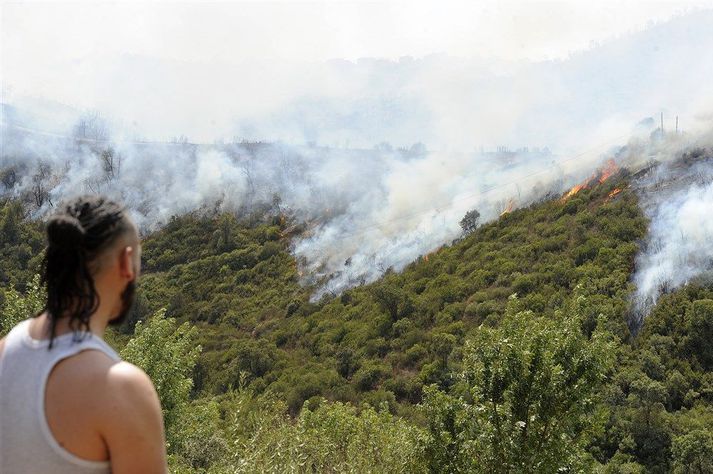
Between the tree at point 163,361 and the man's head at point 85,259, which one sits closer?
the man's head at point 85,259

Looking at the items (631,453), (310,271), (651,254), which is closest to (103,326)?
(631,453)

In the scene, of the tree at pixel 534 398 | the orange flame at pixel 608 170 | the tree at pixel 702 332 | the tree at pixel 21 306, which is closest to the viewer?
the tree at pixel 534 398

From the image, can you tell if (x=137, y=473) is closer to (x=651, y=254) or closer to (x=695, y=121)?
(x=651, y=254)

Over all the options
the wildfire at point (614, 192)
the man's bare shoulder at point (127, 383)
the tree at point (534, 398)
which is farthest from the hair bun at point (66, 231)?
the wildfire at point (614, 192)

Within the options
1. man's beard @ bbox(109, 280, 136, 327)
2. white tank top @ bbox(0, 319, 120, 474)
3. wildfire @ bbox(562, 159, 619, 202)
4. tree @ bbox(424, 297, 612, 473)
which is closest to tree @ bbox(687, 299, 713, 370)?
wildfire @ bbox(562, 159, 619, 202)

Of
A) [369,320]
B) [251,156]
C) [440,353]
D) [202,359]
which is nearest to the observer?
[440,353]

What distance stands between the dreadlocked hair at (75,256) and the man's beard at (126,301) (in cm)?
13

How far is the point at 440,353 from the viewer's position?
58344 mm

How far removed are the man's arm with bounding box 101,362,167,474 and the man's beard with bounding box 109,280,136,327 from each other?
298 millimetres

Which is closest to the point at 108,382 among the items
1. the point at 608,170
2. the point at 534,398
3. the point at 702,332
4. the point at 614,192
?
the point at 534,398

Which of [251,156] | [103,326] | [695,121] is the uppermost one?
[251,156]

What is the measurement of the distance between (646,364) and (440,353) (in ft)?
56.9

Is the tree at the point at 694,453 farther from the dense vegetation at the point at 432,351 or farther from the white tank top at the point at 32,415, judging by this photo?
the white tank top at the point at 32,415

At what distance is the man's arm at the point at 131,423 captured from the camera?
5.23ft
